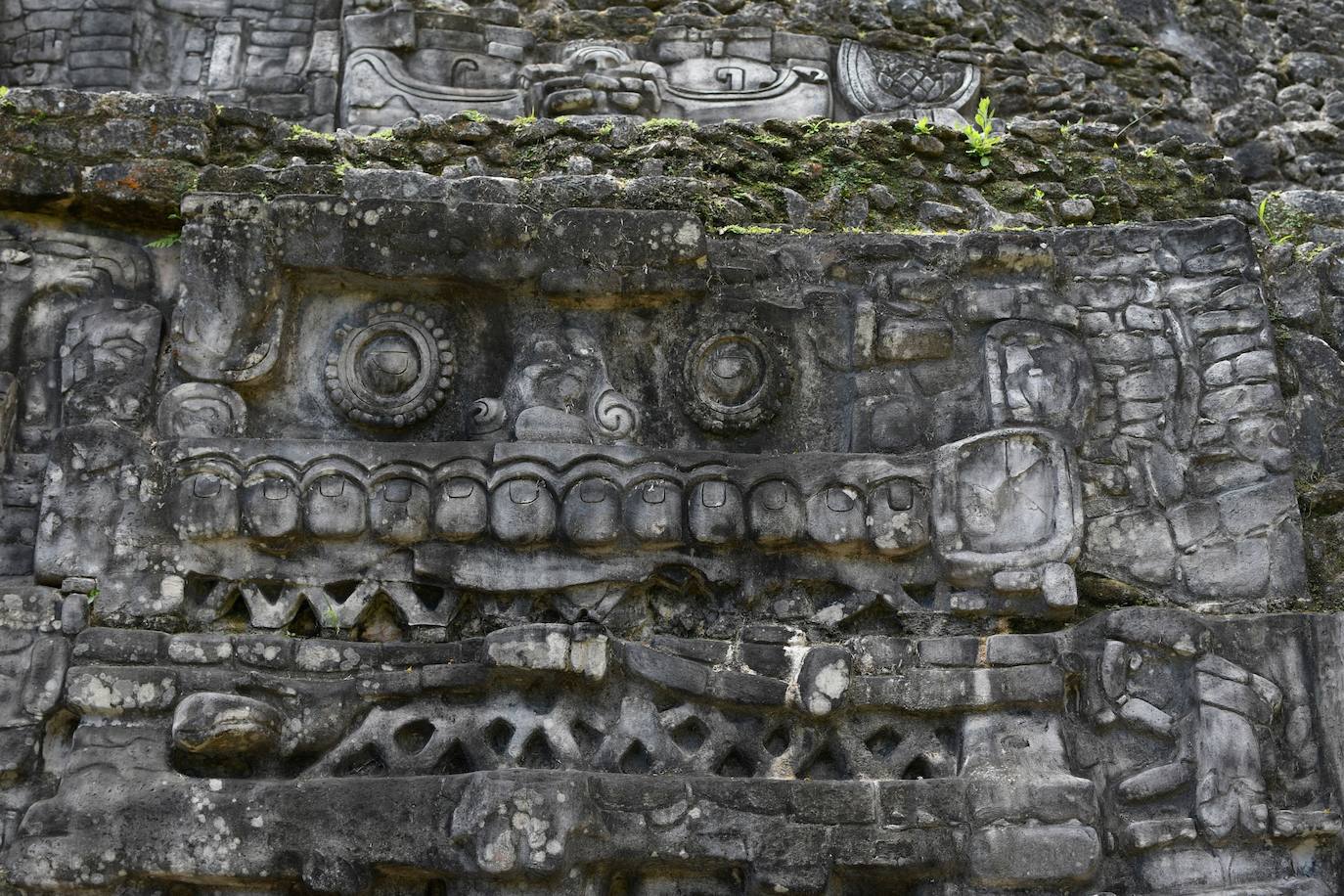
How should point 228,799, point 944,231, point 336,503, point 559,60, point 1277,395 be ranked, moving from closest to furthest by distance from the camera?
point 228,799, point 336,503, point 1277,395, point 944,231, point 559,60

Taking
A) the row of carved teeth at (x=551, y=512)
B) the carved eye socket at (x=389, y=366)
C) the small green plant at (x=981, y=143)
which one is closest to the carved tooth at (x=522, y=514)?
the row of carved teeth at (x=551, y=512)

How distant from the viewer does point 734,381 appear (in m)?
5.59

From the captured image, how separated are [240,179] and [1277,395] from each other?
3.53 meters

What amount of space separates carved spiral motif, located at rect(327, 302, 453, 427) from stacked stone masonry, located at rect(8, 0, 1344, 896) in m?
0.02

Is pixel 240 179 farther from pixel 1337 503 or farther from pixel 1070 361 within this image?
pixel 1337 503

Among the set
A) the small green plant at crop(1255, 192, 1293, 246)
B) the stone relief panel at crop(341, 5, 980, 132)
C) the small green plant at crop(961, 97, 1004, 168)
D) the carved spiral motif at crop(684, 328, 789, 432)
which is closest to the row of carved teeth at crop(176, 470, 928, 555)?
the carved spiral motif at crop(684, 328, 789, 432)

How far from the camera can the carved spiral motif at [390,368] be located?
5520 millimetres

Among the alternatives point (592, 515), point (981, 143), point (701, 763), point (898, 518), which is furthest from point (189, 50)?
point (701, 763)

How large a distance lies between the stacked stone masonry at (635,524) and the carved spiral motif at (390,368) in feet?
0.05

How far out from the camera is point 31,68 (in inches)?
305

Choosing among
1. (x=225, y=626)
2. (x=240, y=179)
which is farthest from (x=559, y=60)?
(x=225, y=626)

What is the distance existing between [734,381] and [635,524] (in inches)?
25.1

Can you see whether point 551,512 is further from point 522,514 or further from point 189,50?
point 189,50

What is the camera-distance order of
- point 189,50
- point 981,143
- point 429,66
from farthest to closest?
point 189,50 → point 429,66 → point 981,143
